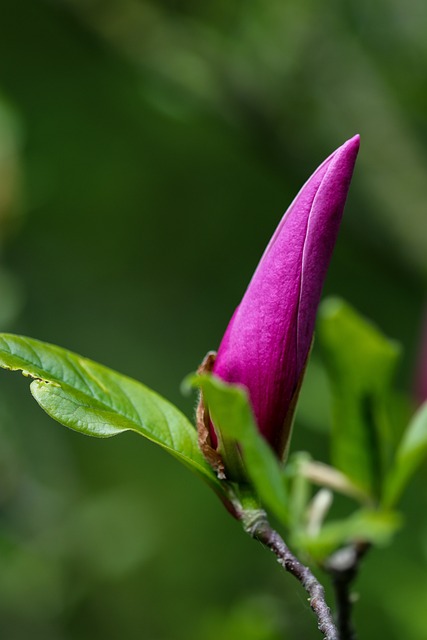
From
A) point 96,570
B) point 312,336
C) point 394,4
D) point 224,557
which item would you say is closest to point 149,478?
point 224,557

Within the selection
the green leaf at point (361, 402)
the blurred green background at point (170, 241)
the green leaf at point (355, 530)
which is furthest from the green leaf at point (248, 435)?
the blurred green background at point (170, 241)

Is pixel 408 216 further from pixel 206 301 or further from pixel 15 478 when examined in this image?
pixel 15 478

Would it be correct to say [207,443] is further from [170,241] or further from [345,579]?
[170,241]

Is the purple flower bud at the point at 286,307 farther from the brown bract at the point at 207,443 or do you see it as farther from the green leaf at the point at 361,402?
the green leaf at the point at 361,402

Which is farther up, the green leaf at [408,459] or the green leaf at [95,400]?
the green leaf at [408,459]

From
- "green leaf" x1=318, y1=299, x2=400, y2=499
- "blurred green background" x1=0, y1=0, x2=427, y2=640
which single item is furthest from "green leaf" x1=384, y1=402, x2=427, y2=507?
"blurred green background" x1=0, y1=0, x2=427, y2=640

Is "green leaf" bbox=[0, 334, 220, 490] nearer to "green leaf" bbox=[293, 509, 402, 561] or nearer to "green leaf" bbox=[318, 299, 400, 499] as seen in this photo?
"green leaf" bbox=[293, 509, 402, 561]

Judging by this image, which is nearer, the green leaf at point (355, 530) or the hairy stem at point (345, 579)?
the green leaf at point (355, 530)
